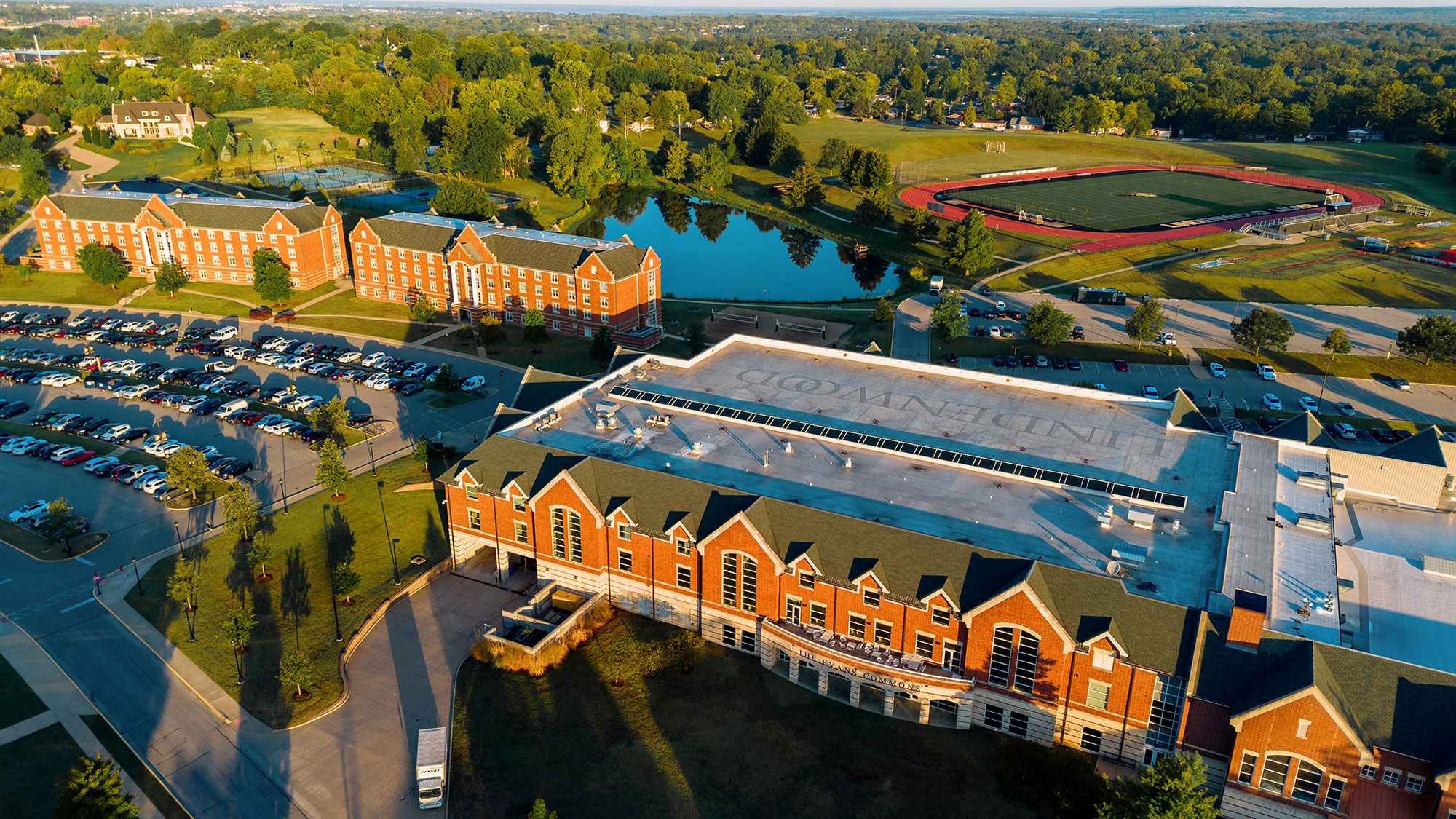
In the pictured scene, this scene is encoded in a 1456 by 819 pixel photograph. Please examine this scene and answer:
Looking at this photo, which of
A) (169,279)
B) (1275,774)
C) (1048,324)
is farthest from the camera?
(169,279)

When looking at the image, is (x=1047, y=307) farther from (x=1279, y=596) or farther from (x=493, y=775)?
(x=493, y=775)

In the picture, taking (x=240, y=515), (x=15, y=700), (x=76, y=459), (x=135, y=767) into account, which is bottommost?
(x=135, y=767)

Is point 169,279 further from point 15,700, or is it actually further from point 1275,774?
point 1275,774

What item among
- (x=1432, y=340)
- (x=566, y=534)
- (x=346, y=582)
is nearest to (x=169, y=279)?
(x=346, y=582)

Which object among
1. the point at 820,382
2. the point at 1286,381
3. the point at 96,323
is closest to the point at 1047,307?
the point at 1286,381

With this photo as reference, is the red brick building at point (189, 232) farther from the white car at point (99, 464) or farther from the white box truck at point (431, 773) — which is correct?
the white box truck at point (431, 773)

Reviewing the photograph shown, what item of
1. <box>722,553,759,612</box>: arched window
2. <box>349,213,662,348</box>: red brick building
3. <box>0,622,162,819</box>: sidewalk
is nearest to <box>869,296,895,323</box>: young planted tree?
<box>349,213,662,348</box>: red brick building
